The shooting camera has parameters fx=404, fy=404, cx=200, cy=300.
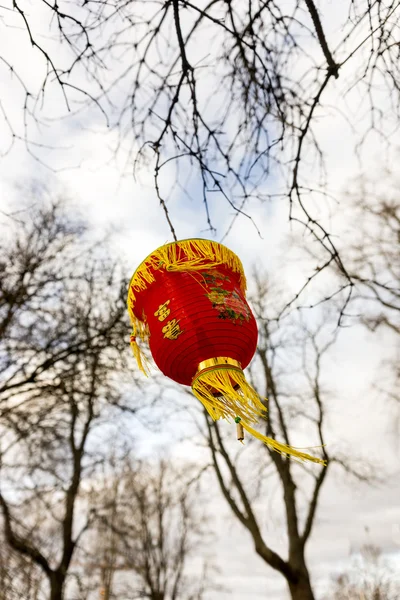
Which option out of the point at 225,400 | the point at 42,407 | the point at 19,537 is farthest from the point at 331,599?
the point at 225,400

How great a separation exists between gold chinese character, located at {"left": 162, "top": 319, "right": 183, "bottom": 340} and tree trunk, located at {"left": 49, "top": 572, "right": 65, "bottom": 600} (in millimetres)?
6105

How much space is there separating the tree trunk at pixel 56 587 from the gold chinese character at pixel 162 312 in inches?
240

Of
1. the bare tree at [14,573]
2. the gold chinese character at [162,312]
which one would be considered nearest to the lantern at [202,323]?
the gold chinese character at [162,312]

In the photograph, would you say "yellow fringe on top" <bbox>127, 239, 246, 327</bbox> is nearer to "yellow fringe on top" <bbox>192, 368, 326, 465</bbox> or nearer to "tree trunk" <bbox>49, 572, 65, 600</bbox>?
"yellow fringe on top" <bbox>192, 368, 326, 465</bbox>

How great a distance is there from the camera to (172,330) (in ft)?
5.07

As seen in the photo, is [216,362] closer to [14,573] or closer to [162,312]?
[162,312]

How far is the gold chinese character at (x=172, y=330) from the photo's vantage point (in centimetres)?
153

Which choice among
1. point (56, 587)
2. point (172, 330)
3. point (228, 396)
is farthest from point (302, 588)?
point (172, 330)

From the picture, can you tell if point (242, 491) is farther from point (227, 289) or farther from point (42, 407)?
point (227, 289)

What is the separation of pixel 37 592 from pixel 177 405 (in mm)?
4566

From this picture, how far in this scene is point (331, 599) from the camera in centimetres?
2391

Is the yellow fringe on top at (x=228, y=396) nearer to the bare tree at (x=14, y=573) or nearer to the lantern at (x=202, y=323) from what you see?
the lantern at (x=202, y=323)

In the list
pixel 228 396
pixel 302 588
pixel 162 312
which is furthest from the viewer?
pixel 302 588

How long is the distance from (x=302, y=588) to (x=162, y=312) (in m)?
6.37
